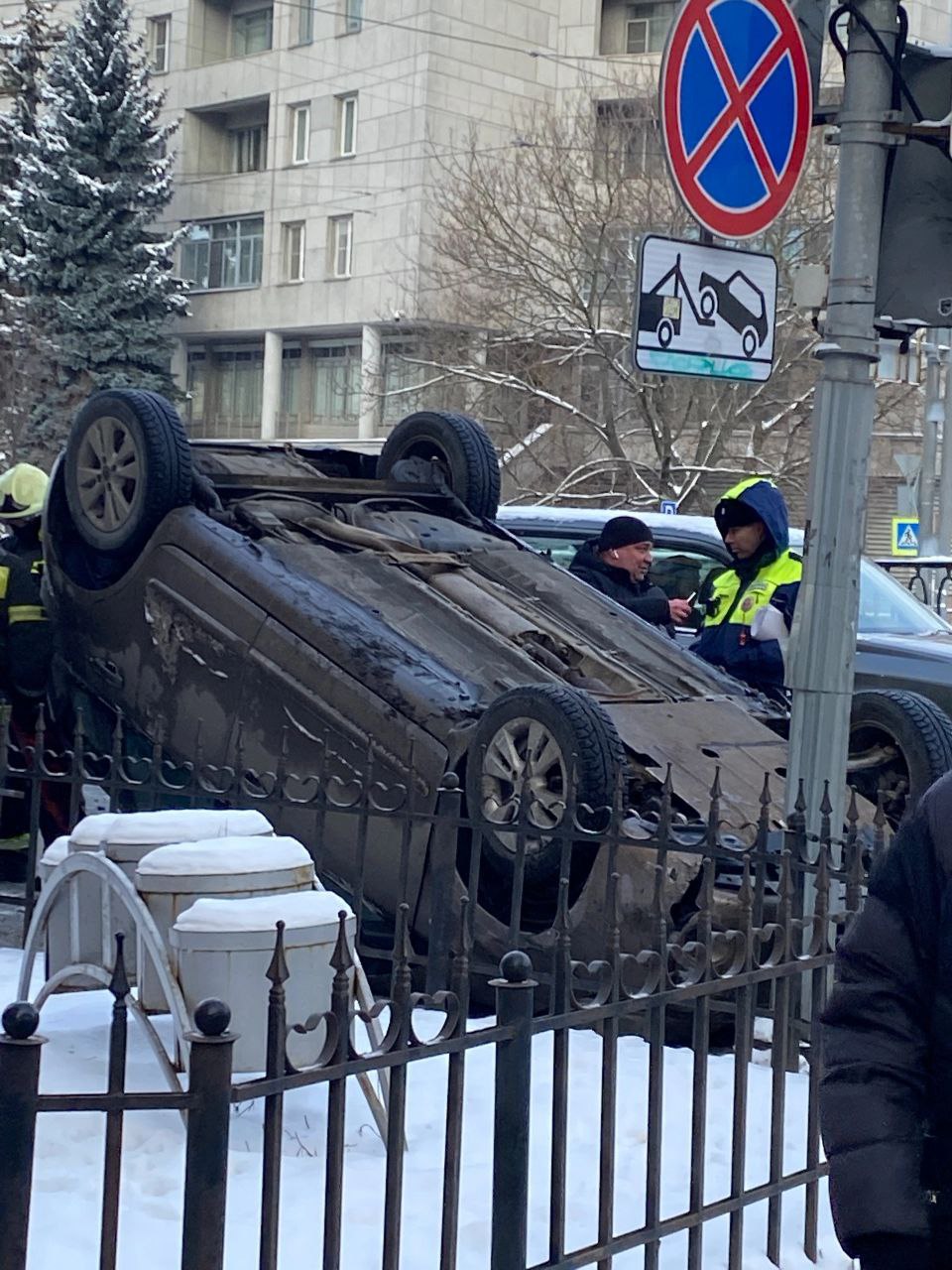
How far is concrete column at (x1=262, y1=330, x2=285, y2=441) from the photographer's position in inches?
1724

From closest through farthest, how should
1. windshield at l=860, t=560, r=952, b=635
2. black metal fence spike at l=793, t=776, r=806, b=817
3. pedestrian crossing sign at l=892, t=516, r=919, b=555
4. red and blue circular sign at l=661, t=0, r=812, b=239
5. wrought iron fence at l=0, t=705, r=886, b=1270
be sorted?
wrought iron fence at l=0, t=705, r=886, b=1270
black metal fence spike at l=793, t=776, r=806, b=817
red and blue circular sign at l=661, t=0, r=812, b=239
windshield at l=860, t=560, r=952, b=635
pedestrian crossing sign at l=892, t=516, r=919, b=555

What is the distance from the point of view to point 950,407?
2261 centimetres

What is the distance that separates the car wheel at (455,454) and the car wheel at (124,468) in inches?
57.1

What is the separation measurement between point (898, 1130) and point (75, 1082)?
107 inches

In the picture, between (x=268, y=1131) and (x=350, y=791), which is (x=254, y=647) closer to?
(x=350, y=791)

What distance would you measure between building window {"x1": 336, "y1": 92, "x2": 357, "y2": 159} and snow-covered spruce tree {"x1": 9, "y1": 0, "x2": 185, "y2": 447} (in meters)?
4.37

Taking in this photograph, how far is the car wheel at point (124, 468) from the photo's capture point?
7.51 metres

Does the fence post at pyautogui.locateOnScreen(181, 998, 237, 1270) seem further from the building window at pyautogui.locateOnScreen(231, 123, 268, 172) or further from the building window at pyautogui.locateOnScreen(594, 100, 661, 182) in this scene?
the building window at pyautogui.locateOnScreen(231, 123, 268, 172)

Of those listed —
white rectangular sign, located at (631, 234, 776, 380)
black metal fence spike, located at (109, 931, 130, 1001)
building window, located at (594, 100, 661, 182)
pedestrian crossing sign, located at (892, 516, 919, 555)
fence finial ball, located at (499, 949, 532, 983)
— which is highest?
building window, located at (594, 100, 661, 182)

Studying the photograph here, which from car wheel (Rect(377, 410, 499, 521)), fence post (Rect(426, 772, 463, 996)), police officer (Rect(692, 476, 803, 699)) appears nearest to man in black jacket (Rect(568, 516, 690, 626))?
car wheel (Rect(377, 410, 499, 521))

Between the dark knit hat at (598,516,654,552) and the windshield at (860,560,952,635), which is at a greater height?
the dark knit hat at (598,516,654,552)

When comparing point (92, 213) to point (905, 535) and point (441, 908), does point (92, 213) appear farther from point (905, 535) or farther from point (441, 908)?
point (441, 908)

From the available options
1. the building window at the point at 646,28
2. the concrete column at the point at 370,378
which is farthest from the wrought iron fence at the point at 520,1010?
the building window at the point at 646,28

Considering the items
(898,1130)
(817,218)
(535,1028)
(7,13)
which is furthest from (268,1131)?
(7,13)
